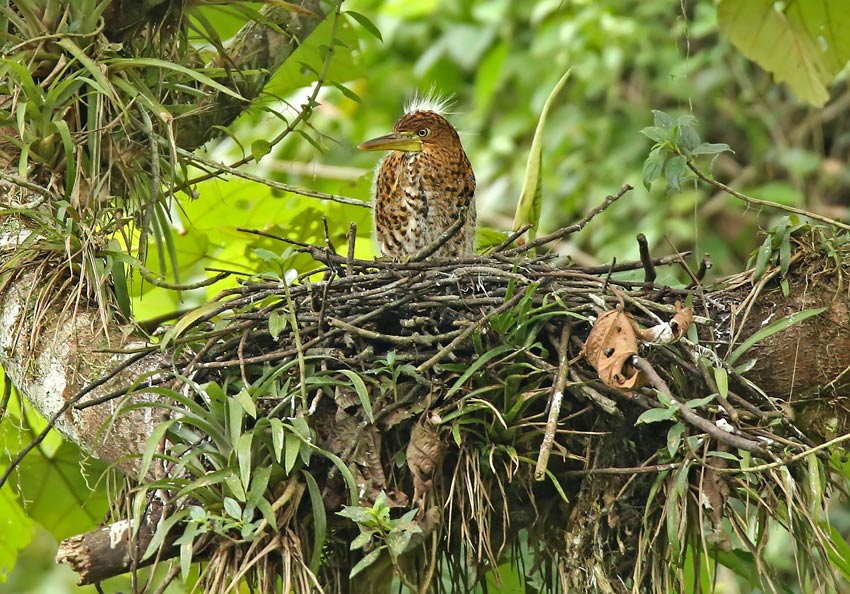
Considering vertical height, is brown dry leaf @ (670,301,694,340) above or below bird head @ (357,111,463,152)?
below

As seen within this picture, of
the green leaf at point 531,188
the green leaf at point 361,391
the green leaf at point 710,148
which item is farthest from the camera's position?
the green leaf at point 531,188

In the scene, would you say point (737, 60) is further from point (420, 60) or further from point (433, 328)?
point (433, 328)

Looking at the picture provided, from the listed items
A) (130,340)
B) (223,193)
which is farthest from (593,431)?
(223,193)

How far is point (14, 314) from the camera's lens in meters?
2.12

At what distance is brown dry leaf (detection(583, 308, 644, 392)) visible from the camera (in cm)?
192

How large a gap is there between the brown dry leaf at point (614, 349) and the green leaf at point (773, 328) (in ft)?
0.72

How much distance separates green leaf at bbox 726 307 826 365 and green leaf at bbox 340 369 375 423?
0.67 meters

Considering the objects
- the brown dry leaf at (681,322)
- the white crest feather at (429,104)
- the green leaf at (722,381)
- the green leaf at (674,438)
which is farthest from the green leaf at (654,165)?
the white crest feather at (429,104)

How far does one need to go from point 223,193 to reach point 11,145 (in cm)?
115

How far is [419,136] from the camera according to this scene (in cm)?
336

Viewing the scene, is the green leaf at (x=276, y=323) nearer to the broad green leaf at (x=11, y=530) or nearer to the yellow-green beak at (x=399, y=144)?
the broad green leaf at (x=11, y=530)

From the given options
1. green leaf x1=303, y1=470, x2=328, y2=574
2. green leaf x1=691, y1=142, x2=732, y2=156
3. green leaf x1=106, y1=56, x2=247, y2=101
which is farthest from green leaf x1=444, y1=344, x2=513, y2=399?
green leaf x1=106, y1=56, x2=247, y2=101

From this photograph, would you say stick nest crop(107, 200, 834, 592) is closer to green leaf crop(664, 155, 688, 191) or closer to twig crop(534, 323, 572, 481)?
twig crop(534, 323, 572, 481)

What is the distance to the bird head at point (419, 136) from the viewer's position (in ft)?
10.9
